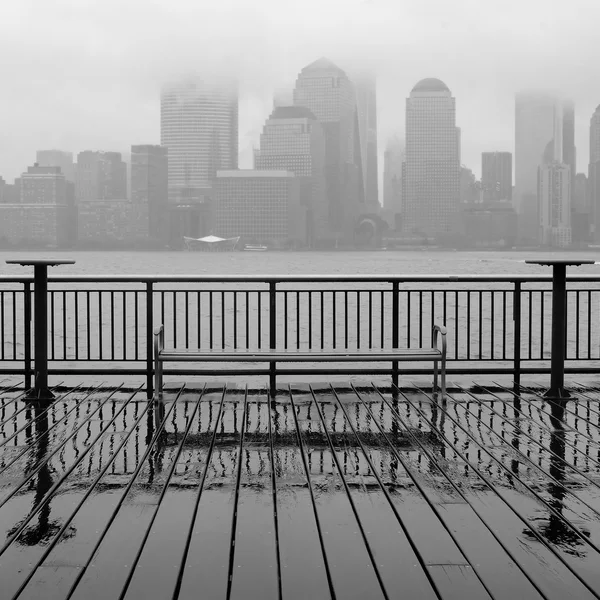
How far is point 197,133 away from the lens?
9225 centimetres

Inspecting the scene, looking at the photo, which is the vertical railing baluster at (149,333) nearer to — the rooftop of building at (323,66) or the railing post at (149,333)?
the railing post at (149,333)

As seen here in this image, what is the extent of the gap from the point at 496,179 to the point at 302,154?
21.6 meters

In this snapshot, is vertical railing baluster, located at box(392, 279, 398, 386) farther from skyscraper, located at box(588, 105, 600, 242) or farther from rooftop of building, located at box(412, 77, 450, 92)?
rooftop of building, located at box(412, 77, 450, 92)

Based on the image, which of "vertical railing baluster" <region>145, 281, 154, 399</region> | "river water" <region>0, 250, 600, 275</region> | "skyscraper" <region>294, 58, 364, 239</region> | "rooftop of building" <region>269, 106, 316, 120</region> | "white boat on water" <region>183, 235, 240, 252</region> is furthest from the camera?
"rooftop of building" <region>269, 106, 316, 120</region>

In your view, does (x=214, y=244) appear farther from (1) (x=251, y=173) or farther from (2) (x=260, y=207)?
(1) (x=251, y=173)

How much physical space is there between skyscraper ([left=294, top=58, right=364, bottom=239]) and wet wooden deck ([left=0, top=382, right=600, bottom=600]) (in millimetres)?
71402

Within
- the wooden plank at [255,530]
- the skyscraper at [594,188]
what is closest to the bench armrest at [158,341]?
the wooden plank at [255,530]

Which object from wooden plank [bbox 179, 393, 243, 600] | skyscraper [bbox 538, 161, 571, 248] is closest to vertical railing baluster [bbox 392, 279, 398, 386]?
wooden plank [bbox 179, 393, 243, 600]

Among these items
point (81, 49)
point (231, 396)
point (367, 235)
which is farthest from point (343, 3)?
point (231, 396)

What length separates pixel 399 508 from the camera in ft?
12.0

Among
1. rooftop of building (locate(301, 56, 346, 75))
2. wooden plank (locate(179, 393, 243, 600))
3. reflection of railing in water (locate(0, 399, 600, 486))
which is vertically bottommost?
wooden plank (locate(179, 393, 243, 600))

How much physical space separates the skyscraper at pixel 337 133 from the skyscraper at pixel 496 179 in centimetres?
1314

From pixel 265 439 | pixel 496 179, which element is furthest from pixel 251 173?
pixel 265 439

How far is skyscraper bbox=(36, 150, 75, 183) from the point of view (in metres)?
81.2
